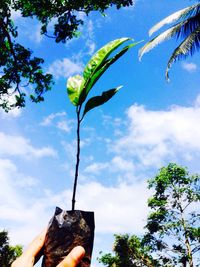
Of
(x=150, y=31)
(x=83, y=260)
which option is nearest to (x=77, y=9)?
(x=150, y=31)

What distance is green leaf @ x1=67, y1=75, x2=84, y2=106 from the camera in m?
1.88

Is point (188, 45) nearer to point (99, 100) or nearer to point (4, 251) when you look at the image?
point (99, 100)

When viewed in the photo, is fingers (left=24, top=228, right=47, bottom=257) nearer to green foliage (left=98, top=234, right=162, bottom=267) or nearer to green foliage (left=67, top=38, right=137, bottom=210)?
green foliage (left=67, top=38, right=137, bottom=210)

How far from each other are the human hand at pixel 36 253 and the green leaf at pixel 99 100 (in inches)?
28.2

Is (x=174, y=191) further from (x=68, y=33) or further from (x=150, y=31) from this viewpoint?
(x=68, y=33)

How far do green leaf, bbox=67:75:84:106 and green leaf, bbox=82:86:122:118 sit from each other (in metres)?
0.07

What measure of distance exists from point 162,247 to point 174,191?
363cm

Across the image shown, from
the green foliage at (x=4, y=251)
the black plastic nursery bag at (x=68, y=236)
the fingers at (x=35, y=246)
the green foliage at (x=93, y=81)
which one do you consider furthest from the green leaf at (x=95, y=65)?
the green foliage at (x=4, y=251)

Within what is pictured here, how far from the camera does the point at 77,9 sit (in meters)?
10.7

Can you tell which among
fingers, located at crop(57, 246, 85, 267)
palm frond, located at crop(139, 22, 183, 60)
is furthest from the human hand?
palm frond, located at crop(139, 22, 183, 60)

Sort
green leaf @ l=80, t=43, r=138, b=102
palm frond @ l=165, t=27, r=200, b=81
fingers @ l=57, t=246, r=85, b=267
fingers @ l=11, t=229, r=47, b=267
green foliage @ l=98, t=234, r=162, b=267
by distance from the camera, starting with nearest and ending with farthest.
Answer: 1. fingers @ l=57, t=246, r=85, b=267
2. fingers @ l=11, t=229, r=47, b=267
3. green leaf @ l=80, t=43, r=138, b=102
4. palm frond @ l=165, t=27, r=200, b=81
5. green foliage @ l=98, t=234, r=162, b=267

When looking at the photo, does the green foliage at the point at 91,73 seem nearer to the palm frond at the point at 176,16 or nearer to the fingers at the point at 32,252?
the fingers at the point at 32,252

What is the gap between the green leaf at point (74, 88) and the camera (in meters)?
1.88

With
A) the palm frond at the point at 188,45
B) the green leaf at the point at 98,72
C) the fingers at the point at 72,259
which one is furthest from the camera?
the palm frond at the point at 188,45
